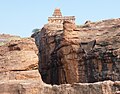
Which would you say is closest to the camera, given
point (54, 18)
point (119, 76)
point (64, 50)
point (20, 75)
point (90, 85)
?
point (90, 85)

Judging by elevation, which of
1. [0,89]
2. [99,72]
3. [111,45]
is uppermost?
[0,89]

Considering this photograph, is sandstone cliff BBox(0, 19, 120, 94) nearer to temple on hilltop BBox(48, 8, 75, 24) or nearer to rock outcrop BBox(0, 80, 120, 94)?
rock outcrop BBox(0, 80, 120, 94)

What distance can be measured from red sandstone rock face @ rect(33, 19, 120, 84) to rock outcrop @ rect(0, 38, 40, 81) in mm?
14844

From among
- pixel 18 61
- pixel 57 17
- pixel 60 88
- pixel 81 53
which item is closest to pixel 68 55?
pixel 81 53

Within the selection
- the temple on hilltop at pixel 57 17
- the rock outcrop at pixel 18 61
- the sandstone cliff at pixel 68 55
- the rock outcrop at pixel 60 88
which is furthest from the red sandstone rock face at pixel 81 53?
the rock outcrop at pixel 60 88

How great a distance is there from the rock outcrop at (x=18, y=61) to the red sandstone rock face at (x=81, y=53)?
1484cm

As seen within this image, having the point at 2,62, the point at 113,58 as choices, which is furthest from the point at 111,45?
the point at 2,62

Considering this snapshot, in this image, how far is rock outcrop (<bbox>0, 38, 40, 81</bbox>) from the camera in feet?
45.4

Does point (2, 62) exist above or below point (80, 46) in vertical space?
above

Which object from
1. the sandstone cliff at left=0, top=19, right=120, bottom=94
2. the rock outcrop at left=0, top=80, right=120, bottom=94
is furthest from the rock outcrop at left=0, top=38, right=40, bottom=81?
the rock outcrop at left=0, top=80, right=120, bottom=94

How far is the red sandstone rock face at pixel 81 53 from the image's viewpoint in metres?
30.7

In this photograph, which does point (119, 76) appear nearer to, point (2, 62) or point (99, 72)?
point (99, 72)

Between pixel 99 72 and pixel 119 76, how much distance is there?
3.28 metres

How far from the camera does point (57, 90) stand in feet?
35.0
